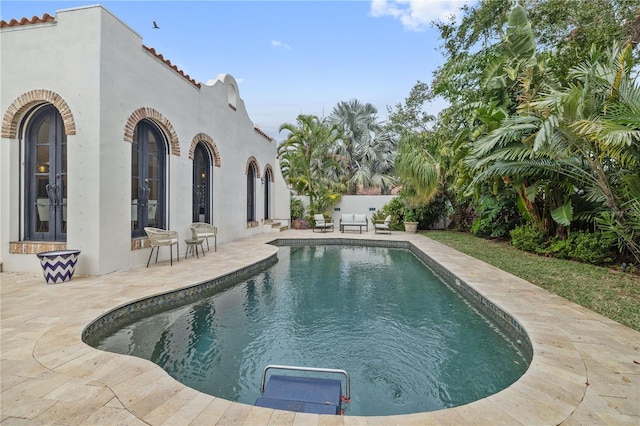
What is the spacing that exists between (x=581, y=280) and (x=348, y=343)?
562cm

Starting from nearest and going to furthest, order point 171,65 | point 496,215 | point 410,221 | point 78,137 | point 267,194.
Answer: point 78,137
point 171,65
point 496,215
point 410,221
point 267,194

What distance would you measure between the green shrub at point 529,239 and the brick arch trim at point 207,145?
1091 centimetres

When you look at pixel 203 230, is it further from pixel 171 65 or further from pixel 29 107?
pixel 29 107

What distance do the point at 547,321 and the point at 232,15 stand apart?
12900 mm

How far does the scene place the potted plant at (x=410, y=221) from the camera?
1681cm

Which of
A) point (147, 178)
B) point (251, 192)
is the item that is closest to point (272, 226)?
point (251, 192)

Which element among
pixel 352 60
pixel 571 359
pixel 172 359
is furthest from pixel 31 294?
pixel 352 60

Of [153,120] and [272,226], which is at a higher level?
[153,120]

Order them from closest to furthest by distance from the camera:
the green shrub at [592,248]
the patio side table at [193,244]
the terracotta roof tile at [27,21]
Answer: the terracotta roof tile at [27,21] < the green shrub at [592,248] < the patio side table at [193,244]

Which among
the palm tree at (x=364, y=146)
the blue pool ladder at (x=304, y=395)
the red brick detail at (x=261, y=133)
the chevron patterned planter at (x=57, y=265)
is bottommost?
the blue pool ladder at (x=304, y=395)

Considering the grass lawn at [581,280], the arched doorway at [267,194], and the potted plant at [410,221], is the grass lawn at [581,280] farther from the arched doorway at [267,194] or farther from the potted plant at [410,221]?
the arched doorway at [267,194]

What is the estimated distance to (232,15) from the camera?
11258 millimetres

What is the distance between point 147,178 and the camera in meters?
7.92

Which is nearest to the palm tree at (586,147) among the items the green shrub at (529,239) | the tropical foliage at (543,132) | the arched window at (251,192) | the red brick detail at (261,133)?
the tropical foliage at (543,132)
